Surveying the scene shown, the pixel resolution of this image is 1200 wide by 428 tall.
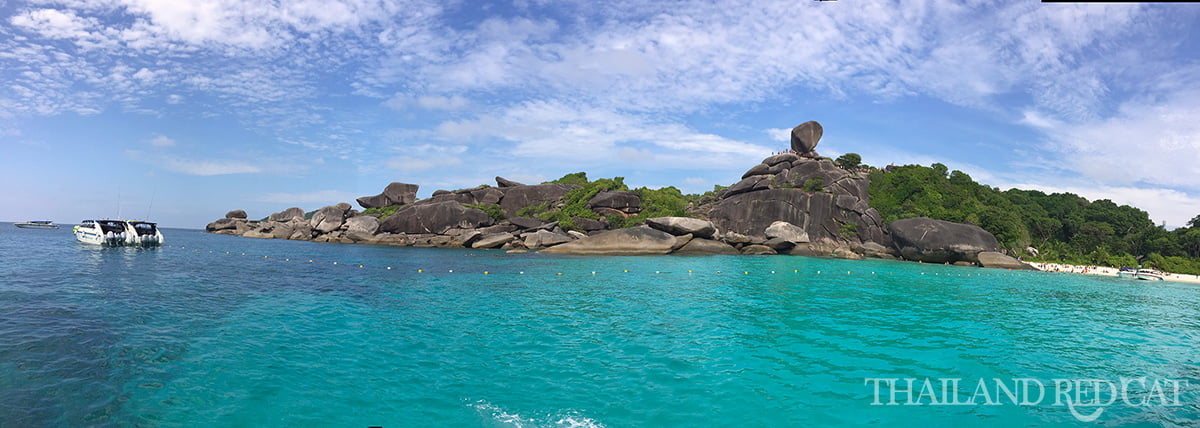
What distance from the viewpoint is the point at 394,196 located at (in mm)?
69125

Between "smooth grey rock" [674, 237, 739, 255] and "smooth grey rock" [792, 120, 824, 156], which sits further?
"smooth grey rock" [792, 120, 824, 156]

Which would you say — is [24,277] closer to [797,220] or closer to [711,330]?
[711,330]

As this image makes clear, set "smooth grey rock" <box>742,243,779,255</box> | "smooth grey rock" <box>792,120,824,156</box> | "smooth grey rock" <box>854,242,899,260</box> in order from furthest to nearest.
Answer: "smooth grey rock" <box>792,120,824,156</box>, "smooth grey rock" <box>854,242,899,260</box>, "smooth grey rock" <box>742,243,779,255</box>

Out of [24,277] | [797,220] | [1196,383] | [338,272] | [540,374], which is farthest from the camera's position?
[797,220]

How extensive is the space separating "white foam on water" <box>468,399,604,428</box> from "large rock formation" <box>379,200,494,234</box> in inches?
2034

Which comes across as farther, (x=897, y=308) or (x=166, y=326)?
(x=897, y=308)

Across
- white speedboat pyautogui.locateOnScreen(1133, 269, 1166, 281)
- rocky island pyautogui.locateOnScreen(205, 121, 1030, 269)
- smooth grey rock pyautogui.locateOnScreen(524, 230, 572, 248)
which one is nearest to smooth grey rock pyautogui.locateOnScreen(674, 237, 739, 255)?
rocky island pyautogui.locateOnScreen(205, 121, 1030, 269)

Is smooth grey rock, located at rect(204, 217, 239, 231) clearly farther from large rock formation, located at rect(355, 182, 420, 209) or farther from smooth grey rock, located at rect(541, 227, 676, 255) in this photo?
smooth grey rock, located at rect(541, 227, 676, 255)

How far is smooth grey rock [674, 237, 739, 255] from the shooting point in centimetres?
4484

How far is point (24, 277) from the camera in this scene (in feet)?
62.9

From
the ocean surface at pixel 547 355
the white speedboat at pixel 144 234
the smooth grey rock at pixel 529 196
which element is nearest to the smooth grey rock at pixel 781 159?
the smooth grey rock at pixel 529 196

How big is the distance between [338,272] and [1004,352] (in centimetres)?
2699

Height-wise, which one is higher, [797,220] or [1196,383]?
[797,220]

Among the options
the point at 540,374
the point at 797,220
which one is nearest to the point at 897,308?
the point at 540,374
